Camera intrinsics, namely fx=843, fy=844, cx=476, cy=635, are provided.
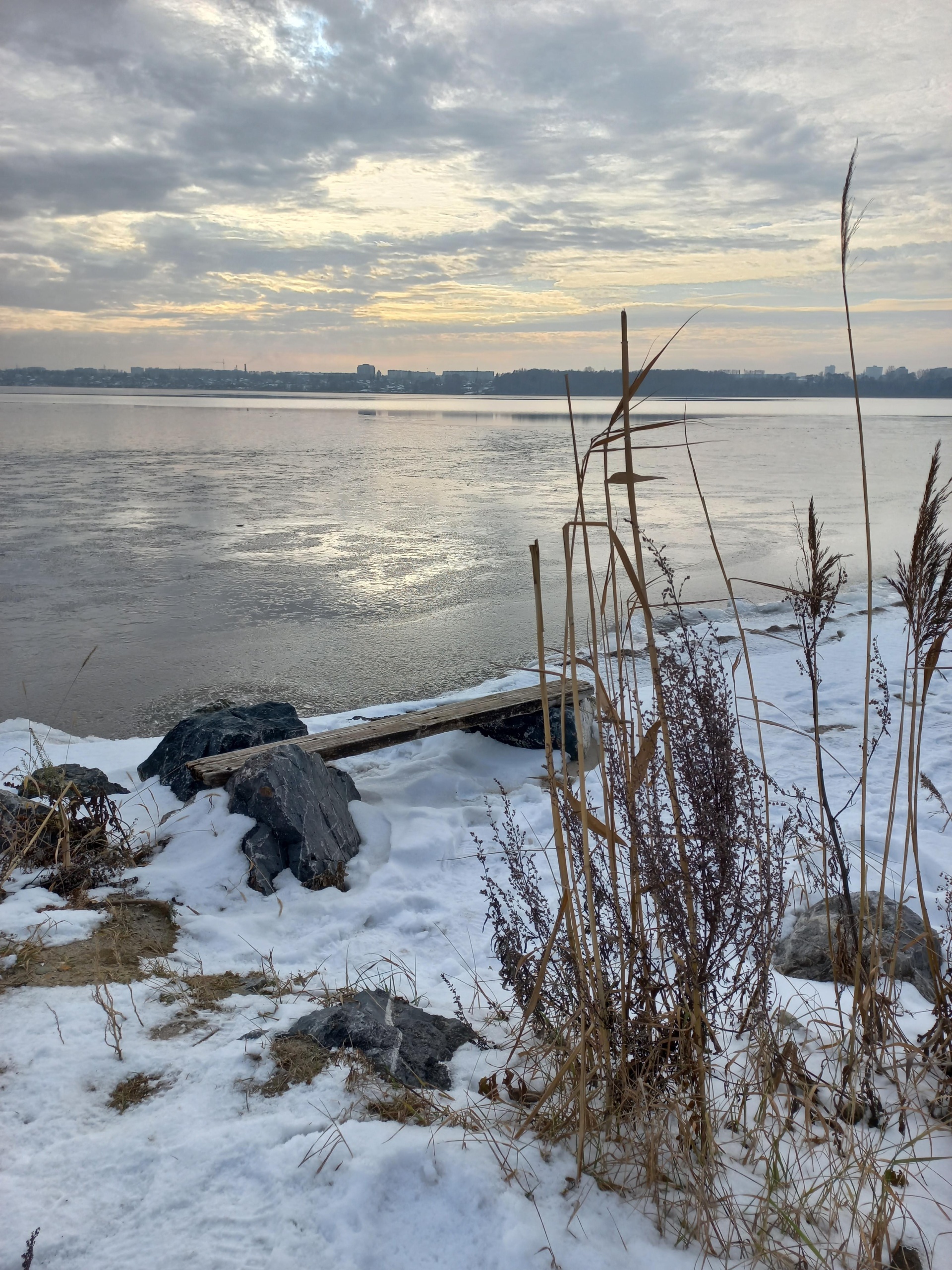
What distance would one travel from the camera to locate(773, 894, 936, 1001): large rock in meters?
2.81

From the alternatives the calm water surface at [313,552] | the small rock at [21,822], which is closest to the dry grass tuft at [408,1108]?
the small rock at [21,822]

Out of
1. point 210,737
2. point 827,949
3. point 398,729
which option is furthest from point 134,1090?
point 398,729

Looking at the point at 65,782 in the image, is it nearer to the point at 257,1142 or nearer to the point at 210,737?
the point at 210,737

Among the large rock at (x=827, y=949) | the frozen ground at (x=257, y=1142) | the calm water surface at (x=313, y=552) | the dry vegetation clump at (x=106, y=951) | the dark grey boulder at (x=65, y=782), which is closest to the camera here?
the frozen ground at (x=257, y=1142)

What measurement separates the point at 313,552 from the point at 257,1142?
1042cm

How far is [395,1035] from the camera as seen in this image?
2.18 meters

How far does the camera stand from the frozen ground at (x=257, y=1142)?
1569 mm

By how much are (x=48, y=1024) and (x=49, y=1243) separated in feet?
2.42

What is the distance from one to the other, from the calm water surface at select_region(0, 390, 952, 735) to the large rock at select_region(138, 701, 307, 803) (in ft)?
4.07

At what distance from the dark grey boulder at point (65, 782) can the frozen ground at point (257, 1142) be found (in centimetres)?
56

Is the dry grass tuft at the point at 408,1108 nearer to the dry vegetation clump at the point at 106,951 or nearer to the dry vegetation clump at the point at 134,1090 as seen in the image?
the dry vegetation clump at the point at 134,1090

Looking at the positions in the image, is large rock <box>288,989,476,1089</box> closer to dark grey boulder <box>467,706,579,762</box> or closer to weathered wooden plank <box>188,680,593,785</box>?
weathered wooden plank <box>188,680,593,785</box>

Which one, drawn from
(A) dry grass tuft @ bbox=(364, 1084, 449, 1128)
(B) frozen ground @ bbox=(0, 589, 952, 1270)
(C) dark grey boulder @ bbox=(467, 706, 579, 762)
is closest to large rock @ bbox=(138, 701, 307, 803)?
(B) frozen ground @ bbox=(0, 589, 952, 1270)

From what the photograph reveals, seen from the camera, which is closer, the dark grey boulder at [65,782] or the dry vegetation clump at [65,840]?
the dry vegetation clump at [65,840]
